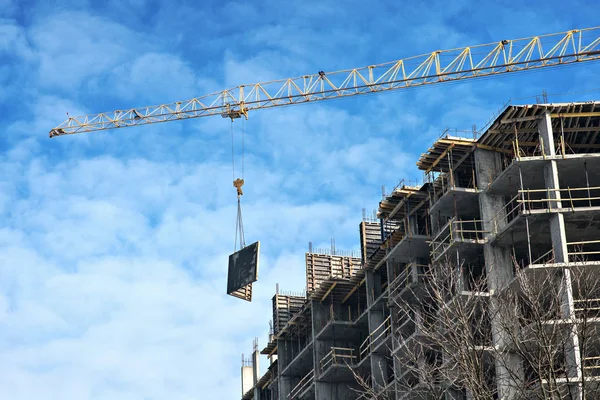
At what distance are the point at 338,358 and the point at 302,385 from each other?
710cm

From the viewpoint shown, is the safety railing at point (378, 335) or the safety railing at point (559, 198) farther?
the safety railing at point (378, 335)

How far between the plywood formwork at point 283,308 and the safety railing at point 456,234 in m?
33.3

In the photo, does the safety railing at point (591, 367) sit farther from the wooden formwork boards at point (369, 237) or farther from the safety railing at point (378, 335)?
the wooden formwork boards at point (369, 237)

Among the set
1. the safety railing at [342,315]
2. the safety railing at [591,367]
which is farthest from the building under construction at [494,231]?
the safety railing at [342,315]

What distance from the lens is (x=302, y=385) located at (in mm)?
89562

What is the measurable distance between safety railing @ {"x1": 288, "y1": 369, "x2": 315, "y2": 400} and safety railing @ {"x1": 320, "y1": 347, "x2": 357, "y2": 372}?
1774 millimetres

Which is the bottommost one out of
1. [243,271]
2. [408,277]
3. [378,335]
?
[378,335]

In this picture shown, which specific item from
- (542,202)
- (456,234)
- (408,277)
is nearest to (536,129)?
(542,202)

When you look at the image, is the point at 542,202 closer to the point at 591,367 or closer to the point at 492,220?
the point at 492,220

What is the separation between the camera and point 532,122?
64375 mm

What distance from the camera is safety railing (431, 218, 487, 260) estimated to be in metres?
64.6

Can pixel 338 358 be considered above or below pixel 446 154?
below

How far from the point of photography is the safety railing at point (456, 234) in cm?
6456

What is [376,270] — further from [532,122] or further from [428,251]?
[532,122]
